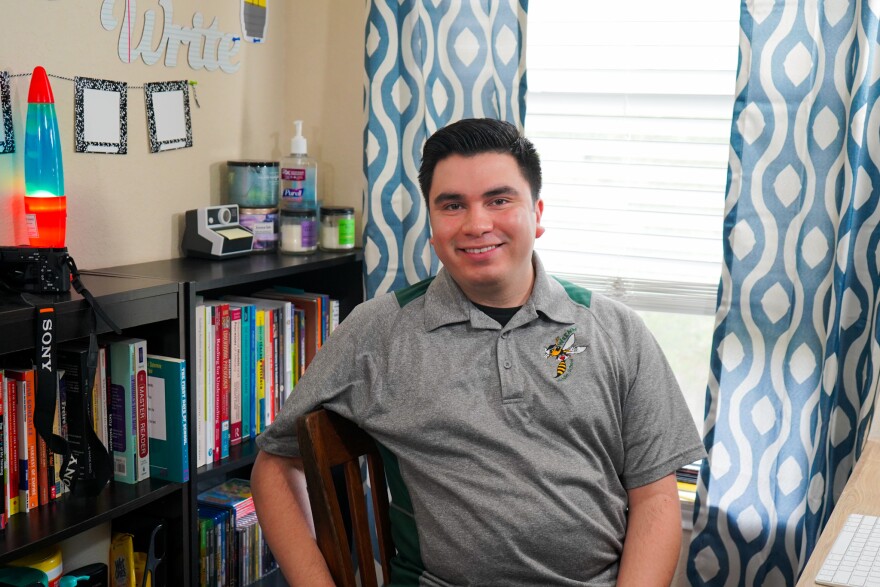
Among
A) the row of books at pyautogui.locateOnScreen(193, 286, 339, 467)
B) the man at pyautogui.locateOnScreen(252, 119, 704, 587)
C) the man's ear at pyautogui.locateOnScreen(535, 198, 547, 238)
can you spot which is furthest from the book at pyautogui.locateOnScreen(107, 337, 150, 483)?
the man's ear at pyautogui.locateOnScreen(535, 198, 547, 238)

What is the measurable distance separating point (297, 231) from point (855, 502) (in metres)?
1.44

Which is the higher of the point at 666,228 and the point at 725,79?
the point at 725,79

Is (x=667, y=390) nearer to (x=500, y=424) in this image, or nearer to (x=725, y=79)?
(x=500, y=424)

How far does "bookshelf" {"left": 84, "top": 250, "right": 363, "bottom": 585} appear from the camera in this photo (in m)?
1.89

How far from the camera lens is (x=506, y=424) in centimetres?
158

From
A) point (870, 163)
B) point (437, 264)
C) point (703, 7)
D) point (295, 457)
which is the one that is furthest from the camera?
point (437, 264)

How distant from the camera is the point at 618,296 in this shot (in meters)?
2.34

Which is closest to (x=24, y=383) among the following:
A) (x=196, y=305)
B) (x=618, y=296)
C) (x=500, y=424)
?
(x=196, y=305)

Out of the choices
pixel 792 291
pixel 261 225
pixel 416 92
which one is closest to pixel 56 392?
pixel 261 225

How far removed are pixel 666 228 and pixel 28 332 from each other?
147 centimetres

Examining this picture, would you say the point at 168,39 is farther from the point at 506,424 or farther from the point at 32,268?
the point at 506,424

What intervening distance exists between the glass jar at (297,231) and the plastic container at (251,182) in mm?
57

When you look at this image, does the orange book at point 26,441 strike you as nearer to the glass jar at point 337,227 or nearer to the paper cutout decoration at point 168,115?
the paper cutout decoration at point 168,115

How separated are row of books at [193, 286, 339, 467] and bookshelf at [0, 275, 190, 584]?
0.39ft
